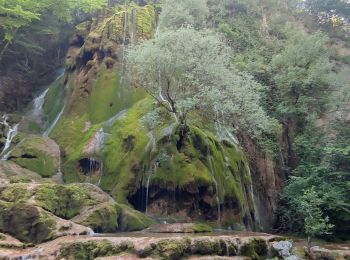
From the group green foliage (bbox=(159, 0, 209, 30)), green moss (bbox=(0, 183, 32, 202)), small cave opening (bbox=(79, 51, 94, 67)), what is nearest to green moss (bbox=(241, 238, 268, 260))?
green moss (bbox=(0, 183, 32, 202))

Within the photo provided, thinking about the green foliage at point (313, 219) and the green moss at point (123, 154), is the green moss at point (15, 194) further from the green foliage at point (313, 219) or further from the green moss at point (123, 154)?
the green foliage at point (313, 219)

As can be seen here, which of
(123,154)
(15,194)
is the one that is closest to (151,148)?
(123,154)

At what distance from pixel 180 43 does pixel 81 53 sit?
11.1 meters

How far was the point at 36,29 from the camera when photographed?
→ 115 ft

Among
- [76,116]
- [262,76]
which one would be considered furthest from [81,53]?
[262,76]

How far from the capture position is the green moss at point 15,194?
17.2 metres

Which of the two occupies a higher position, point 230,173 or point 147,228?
point 230,173

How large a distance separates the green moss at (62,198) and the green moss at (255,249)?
24.6ft

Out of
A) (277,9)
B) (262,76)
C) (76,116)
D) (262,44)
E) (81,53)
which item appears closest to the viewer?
(76,116)

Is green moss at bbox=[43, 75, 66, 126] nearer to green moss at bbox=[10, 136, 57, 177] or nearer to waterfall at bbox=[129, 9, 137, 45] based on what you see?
green moss at bbox=[10, 136, 57, 177]

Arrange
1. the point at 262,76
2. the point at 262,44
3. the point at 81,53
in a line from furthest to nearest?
the point at 262,44, the point at 262,76, the point at 81,53

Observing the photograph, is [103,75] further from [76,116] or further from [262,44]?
[262,44]

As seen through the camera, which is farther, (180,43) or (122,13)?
(122,13)

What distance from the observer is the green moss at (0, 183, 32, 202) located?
678 inches
